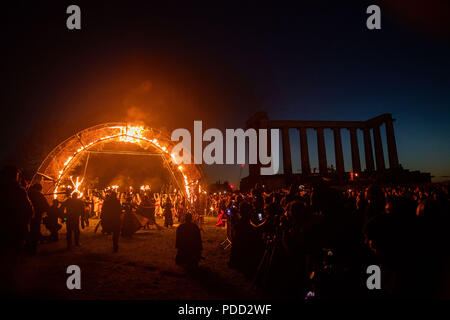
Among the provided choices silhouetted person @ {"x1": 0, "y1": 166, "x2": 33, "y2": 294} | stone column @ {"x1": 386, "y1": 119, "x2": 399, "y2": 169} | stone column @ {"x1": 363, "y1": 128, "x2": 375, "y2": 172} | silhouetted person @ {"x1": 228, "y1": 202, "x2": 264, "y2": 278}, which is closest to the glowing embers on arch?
silhouetted person @ {"x1": 228, "y1": 202, "x2": 264, "y2": 278}

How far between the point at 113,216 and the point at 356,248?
856 cm

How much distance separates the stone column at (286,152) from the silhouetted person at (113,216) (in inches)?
1334

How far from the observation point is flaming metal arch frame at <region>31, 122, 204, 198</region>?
1394 centimetres

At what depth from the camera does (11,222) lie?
4.47m

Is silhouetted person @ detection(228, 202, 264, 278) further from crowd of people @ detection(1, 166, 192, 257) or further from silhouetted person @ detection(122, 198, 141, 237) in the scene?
silhouetted person @ detection(122, 198, 141, 237)

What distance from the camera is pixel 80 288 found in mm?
5410

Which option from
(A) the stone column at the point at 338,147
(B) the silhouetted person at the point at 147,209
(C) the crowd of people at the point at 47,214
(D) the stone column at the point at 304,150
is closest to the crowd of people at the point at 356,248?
(C) the crowd of people at the point at 47,214

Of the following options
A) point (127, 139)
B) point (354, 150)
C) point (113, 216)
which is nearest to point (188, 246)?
point (113, 216)

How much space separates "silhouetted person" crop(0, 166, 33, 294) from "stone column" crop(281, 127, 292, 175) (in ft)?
126

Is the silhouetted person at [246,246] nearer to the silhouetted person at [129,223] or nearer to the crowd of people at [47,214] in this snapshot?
the crowd of people at [47,214]

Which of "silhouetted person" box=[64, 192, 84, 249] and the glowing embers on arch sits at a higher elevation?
the glowing embers on arch
